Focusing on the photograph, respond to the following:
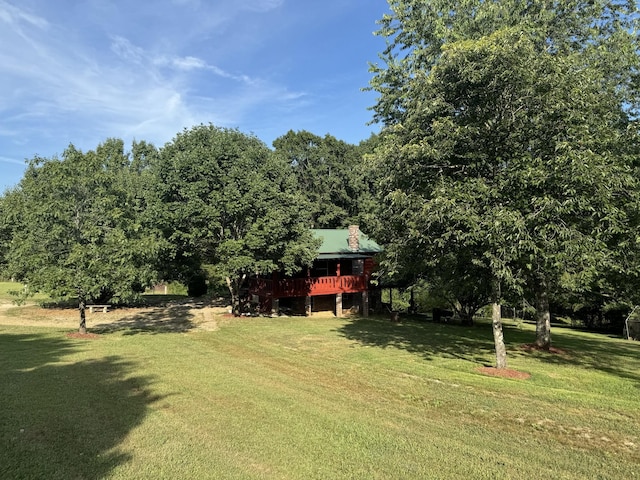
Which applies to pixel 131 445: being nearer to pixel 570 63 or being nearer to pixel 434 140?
pixel 434 140

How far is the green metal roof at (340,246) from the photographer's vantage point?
26.2m

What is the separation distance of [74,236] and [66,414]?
33.5ft

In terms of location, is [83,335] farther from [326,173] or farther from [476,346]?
[326,173]

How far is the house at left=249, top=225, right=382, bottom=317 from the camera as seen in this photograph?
25.6 m

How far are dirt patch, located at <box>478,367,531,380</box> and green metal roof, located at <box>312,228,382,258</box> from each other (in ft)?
45.2

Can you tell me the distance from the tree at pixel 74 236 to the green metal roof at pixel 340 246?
12.3 meters

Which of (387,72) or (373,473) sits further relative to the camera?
(387,72)

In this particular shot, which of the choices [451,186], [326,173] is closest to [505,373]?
[451,186]

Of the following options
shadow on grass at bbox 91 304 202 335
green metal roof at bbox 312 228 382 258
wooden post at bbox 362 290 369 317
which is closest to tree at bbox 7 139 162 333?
shadow on grass at bbox 91 304 202 335

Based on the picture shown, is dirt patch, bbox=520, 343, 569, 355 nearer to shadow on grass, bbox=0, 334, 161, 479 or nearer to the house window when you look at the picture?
shadow on grass, bbox=0, 334, 161, 479

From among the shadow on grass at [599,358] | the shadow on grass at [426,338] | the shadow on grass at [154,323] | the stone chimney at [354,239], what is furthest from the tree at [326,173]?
the shadow on grass at [599,358]

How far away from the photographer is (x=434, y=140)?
1144 cm

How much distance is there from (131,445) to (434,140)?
967 cm

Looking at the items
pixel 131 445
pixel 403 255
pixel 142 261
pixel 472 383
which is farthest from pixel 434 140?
pixel 142 261
